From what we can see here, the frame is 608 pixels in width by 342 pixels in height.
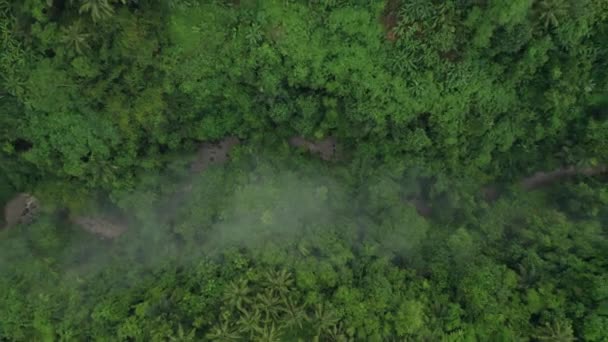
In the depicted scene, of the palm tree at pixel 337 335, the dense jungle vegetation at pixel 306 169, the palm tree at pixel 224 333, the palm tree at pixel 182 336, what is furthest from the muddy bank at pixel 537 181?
the palm tree at pixel 182 336

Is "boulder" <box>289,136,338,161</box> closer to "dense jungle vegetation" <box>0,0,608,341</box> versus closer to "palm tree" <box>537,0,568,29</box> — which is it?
"dense jungle vegetation" <box>0,0,608,341</box>

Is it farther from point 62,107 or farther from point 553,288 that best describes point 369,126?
point 62,107

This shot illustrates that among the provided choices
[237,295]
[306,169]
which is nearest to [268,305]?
[237,295]

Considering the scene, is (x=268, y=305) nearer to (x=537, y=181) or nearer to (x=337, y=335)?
(x=337, y=335)

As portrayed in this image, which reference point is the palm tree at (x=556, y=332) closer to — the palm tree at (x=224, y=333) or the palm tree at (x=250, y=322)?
the palm tree at (x=250, y=322)

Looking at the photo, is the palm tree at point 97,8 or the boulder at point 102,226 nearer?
the palm tree at point 97,8

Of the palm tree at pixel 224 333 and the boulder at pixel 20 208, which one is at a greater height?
the palm tree at pixel 224 333

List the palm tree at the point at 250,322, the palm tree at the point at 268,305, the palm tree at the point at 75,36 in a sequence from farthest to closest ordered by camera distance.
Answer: the palm tree at the point at 75,36
the palm tree at the point at 268,305
the palm tree at the point at 250,322
